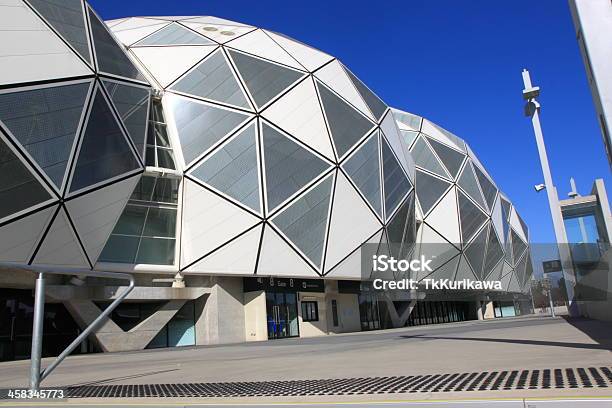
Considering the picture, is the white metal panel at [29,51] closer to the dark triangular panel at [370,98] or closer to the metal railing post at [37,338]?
the metal railing post at [37,338]

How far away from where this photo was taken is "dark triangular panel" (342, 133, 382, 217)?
28.2 m

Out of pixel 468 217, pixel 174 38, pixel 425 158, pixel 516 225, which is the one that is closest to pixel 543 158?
pixel 174 38

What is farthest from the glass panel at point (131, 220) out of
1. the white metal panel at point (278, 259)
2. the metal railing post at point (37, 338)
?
the metal railing post at point (37, 338)

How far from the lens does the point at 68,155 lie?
61.5 feet

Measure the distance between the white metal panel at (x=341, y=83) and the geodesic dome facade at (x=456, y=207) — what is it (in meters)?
10.2

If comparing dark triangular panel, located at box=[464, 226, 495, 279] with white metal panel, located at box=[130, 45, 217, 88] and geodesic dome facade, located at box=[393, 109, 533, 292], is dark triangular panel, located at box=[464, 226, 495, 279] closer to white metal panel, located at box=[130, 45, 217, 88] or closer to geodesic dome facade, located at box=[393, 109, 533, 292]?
geodesic dome facade, located at box=[393, 109, 533, 292]

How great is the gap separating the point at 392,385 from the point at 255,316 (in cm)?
2112

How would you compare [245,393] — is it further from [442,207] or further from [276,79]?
[442,207]

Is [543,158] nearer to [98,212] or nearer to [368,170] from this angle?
[368,170]

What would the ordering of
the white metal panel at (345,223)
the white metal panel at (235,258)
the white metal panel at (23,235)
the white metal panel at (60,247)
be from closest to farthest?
the white metal panel at (23,235) < the white metal panel at (60,247) < the white metal panel at (235,258) < the white metal panel at (345,223)

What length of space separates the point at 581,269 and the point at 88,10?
74.4 ft

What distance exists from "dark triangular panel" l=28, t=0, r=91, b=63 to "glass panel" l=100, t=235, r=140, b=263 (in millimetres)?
7550

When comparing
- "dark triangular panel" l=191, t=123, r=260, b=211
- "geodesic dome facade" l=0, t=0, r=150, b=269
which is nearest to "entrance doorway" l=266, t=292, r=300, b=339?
"dark triangular panel" l=191, t=123, r=260, b=211

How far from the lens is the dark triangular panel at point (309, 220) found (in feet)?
82.8
